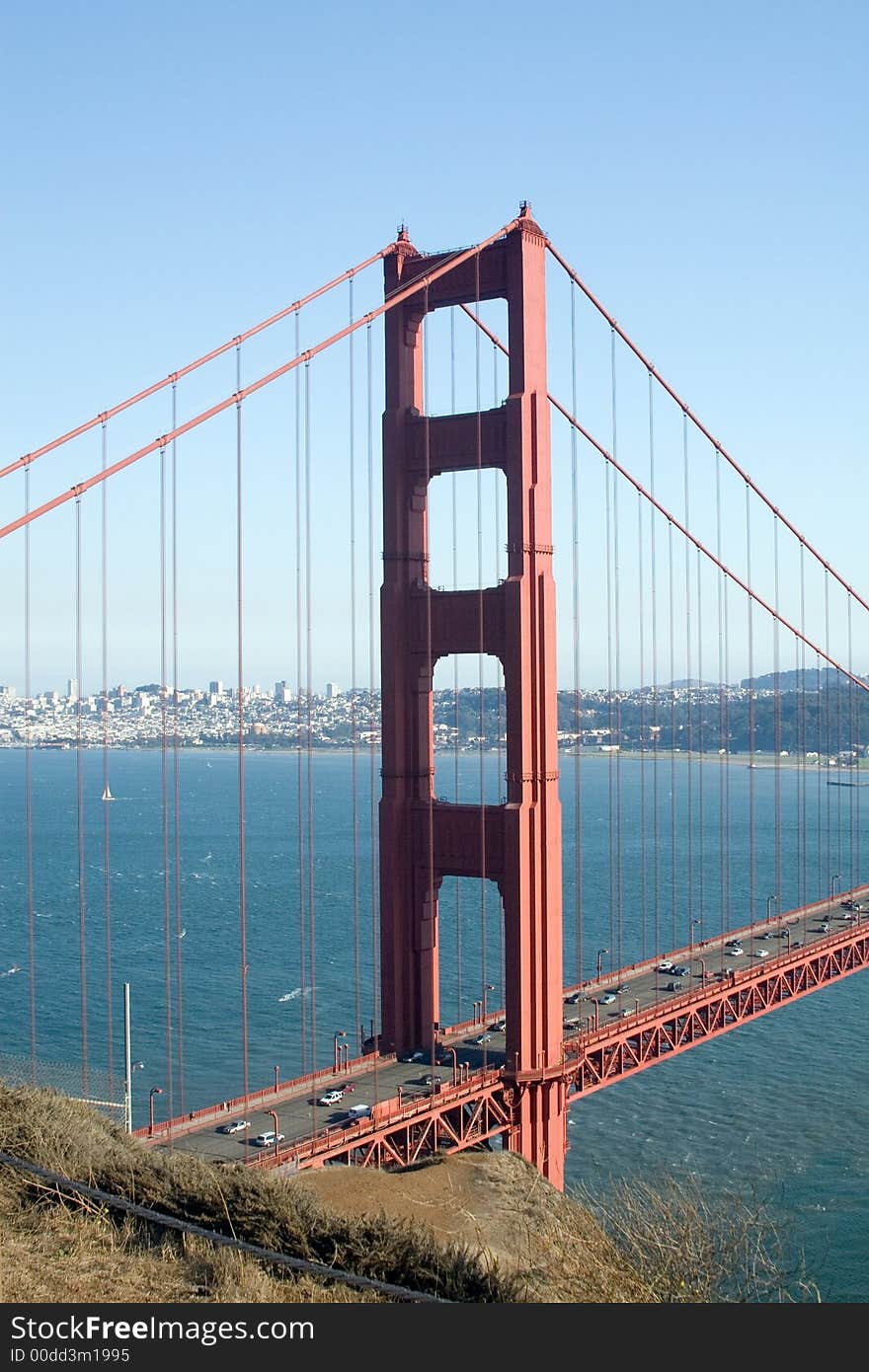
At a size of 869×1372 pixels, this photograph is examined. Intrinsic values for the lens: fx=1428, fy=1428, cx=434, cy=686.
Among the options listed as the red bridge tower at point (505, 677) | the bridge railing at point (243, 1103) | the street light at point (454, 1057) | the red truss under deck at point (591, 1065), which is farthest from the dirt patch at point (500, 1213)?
the red bridge tower at point (505, 677)

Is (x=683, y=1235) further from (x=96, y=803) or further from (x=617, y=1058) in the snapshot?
(x=96, y=803)

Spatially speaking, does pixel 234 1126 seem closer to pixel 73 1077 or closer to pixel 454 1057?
pixel 454 1057

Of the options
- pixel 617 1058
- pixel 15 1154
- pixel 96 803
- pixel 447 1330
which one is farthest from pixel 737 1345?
pixel 96 803

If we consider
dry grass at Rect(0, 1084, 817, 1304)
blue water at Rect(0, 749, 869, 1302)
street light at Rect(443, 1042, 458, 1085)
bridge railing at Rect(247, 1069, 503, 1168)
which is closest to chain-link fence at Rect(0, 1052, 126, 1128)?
blue water at Rect(0, 749, 869, 1302)

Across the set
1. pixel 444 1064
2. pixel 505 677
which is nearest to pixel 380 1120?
pixel 444 1064

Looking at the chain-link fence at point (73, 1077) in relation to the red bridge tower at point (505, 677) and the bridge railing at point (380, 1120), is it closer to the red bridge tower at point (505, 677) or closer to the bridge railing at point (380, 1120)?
the red bridge tower at point (505, 677)

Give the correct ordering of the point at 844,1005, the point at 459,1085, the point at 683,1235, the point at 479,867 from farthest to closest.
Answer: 1. the point at 844,1005
2. the point at 479,867
3. the point at 459,1085
4. the point at 683,1235

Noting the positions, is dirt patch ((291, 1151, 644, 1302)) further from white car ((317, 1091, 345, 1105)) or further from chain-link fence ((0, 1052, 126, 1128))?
chain-link fence ((0, 1052, 126, 1128))

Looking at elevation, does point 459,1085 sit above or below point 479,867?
below
